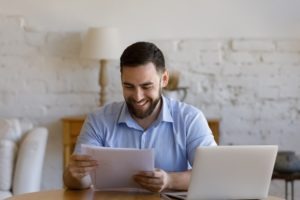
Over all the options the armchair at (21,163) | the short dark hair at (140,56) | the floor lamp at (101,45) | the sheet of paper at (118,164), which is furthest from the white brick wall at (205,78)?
the sheet of paper at (118,164)

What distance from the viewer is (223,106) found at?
4500 millimetres

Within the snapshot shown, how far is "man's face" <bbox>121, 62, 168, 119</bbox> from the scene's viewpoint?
2.57 metres

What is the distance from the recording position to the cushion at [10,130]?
4.12 meters

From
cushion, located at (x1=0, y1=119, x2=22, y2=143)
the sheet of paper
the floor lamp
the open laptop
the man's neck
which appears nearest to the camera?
the open laptop

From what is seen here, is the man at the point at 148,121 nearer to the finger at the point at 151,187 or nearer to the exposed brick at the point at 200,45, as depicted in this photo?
the finger at the point at 151,187

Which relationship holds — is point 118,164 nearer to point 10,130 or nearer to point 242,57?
point 10,130

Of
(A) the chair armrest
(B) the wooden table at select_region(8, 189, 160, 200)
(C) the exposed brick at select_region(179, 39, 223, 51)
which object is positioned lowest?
(A) the chair armrest

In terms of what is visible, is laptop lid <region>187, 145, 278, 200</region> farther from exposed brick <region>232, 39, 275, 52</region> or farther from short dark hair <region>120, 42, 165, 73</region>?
exposed brick <region>232, 39, 275, 52</region>

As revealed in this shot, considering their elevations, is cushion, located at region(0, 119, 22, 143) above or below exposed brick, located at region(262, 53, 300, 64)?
below

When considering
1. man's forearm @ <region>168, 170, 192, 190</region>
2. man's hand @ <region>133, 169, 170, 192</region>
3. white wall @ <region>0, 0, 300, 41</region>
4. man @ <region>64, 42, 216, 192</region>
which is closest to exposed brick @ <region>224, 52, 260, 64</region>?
white wall @ <region>0, 0, 300, 41</region>

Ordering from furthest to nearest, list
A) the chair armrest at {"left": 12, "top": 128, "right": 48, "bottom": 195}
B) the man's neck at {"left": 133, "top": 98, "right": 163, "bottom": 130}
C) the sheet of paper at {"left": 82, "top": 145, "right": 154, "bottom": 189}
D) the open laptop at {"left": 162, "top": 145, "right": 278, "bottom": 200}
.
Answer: the chair armrest at {"left": 12, "top": 128, "right": 48, "bottom": 195} < the man's neck at {"left": 133, "top": 98, "right": 163, "bottom": 130} < the sheet of paper at {"left": 82, "top": 145, "right": 154, "bottom": 189} < the open laptop at {"left": 162, "top": 145, "right": 278, "bottom": 200}

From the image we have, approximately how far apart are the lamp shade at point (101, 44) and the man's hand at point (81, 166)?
1.87 meters

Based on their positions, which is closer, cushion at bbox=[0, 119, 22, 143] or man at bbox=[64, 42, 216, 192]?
man at bbox=[64, 42, 216, 192]

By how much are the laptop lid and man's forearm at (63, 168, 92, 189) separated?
0.46 meters
